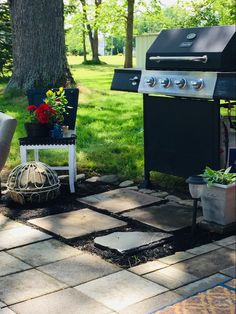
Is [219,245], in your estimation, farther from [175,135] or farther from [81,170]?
[81,170]

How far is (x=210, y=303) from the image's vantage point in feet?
8.91

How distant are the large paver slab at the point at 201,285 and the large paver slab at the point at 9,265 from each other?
1.01 metres

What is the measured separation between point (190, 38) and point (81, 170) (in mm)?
2056

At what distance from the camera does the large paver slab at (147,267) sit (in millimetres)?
3238

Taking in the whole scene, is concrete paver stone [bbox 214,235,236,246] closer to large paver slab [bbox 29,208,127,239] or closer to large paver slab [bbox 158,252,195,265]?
large paver slab [bbox 158,252,195,265]

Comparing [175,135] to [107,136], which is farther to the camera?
[107,136]

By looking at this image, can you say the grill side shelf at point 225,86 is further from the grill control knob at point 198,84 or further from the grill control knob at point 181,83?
the grill control knob at point 181,83

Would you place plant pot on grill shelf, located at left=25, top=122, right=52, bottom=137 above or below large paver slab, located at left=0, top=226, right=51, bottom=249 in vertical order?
above

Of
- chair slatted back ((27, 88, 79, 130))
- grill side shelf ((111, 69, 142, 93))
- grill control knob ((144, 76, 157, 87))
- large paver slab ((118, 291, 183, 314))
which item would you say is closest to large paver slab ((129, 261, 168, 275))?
large paver slab ((118, 291, 183, 314))

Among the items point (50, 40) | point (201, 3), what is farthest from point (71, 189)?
point (201, 3)

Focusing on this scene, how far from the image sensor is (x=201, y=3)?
3070 cm

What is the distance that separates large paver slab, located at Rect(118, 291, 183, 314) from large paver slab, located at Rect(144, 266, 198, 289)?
0.12 metres

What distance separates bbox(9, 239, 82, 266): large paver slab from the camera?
346 centimetres

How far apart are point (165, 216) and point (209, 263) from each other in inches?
40.2
